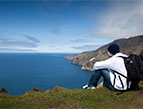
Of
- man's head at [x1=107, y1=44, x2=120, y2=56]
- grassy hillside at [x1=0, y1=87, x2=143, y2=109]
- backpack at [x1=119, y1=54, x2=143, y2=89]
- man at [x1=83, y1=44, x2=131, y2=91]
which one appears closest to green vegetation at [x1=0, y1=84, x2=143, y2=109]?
grassy hillside at [x1=0, y1=87, x2=143, y2=109]

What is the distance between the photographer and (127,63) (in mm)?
6168

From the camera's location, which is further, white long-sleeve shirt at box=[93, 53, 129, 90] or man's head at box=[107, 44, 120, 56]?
man's head at box=[107, 44, 120, 56]

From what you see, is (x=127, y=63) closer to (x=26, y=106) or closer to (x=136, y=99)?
(x=136, y=99)

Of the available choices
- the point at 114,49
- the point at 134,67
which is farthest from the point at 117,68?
the point at 114,49

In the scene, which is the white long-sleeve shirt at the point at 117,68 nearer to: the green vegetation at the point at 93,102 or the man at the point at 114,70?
the man at the point at 114,70

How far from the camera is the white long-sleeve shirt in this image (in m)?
6.29

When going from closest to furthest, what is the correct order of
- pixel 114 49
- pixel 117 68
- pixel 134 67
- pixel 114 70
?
1. pixel 134 67
2. pixel 117 68
3. pixel 114 70
4. pixel 114 49

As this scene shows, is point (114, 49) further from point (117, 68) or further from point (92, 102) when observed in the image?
point (92, 102)

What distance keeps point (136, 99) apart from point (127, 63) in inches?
99.2

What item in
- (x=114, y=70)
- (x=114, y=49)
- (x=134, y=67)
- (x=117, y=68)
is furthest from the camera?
(x=114, y=49)

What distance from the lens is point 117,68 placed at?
21.0 feet

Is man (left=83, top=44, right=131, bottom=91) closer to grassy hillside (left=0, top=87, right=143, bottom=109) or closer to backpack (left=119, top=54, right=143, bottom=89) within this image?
backpack (left=119, top=54, right=143, bottom=89)

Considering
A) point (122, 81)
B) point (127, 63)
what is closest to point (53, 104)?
point (122, 81)

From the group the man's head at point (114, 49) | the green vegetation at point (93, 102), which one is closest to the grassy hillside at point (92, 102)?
the green vegetation at point (93, 102)
